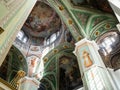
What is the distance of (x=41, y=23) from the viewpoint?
1541 centimetres

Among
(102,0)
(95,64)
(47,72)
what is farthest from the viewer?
(47,72)

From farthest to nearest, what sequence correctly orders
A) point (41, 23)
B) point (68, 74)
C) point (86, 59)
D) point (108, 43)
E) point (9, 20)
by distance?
point (41, 23)
point (68, 74)
point (108, 43)
point (86, 59)
point (9, 20)

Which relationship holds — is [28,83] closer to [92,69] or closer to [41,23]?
[92,69]

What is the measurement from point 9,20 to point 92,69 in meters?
4.77

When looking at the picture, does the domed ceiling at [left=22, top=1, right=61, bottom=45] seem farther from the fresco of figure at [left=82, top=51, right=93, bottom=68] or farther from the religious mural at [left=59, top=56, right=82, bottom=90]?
the fresco of figure at [left=82, top=51, right=93, bottom=68]

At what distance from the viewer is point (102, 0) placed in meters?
10.8

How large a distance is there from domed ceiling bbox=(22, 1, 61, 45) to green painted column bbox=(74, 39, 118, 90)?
244 inches

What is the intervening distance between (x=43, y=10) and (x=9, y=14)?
38.3ft

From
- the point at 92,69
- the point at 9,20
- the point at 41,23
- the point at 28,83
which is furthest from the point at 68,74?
the point at 9,20

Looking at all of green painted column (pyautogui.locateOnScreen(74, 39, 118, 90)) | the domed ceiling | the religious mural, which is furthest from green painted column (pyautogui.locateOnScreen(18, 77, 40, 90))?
the domed ceiling

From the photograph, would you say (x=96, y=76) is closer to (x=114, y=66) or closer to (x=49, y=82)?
(x=114, y=66)

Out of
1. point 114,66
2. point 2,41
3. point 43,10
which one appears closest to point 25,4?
point 2,41

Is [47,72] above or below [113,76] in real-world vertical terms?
above

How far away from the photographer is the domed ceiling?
15.1 m
